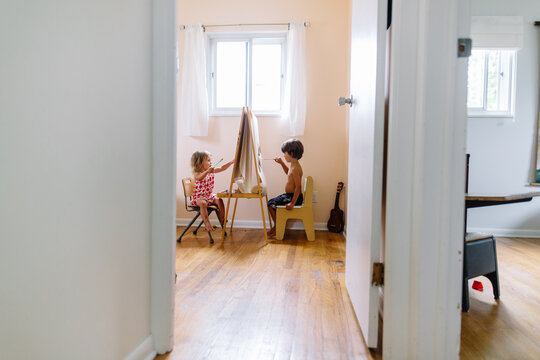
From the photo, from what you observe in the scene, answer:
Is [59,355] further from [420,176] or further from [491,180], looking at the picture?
[491,180]

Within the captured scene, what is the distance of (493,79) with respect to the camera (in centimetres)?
344

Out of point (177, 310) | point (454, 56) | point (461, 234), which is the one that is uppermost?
point (454, 56)

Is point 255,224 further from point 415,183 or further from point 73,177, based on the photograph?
point 73,177

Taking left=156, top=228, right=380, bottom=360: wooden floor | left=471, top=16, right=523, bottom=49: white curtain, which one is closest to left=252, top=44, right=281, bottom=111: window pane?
left=156, top=228, right=380, bottom=360: wooden floor

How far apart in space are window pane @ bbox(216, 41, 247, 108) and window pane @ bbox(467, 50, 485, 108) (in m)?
2.44

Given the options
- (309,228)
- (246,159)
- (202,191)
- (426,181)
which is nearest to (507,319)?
(426,181)

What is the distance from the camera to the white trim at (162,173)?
44.1 inches

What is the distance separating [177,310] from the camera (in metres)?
1.50

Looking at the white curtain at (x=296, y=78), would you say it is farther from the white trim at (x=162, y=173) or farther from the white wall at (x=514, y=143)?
the white trim at (x=162, y=173)

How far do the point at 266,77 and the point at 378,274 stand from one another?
2.92 meters

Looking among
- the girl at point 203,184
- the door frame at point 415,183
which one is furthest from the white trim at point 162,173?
the girl at point 203,184

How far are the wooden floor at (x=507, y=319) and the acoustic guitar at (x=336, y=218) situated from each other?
4.61 feet

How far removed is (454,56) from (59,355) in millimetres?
1330

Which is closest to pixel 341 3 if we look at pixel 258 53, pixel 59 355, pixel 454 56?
pixel 258 53
